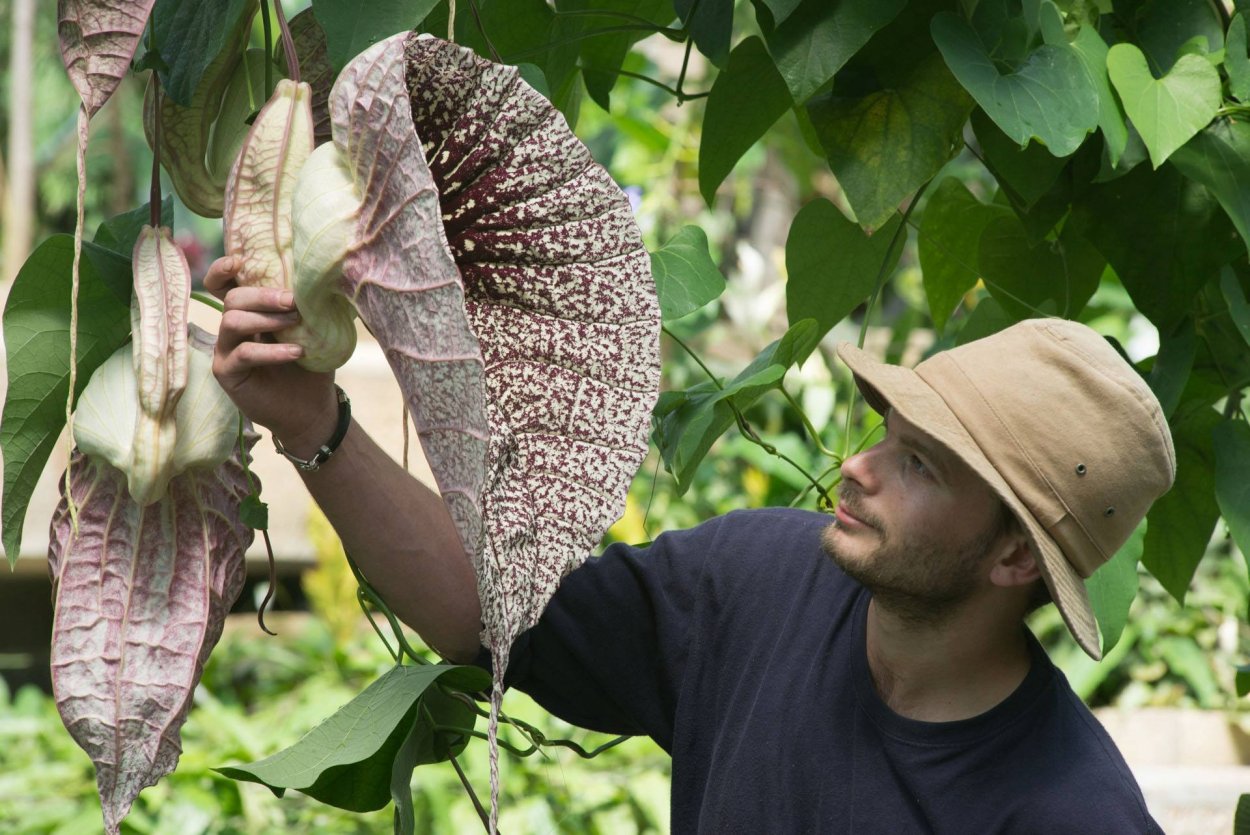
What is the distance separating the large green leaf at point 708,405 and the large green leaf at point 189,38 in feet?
1.41

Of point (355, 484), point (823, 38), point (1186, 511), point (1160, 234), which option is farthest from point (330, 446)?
point (1186, 511)

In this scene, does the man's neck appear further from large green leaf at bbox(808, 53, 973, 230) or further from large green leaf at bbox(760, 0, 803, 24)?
large green leaf at bbox(760, 0, 803, 24)

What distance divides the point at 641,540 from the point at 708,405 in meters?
2.00

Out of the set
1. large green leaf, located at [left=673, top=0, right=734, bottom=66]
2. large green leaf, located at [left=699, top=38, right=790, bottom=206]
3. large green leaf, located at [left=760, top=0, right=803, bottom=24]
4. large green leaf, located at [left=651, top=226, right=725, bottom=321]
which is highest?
large green leaf, located at [left=760, top=0, right=803, bottom=24]

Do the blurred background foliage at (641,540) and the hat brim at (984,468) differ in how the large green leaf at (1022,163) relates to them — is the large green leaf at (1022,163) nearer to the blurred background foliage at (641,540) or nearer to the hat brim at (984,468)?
the hat brim at (984,468)

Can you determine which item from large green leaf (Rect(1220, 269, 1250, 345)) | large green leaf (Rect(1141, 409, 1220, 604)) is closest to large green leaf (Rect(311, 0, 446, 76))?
large green leaf (Rect(1220, 269, 1250, 345))

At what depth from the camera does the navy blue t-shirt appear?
3.13 feet

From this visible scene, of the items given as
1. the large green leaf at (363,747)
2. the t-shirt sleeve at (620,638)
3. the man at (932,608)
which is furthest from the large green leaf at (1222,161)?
the large green leaf at (363,747)

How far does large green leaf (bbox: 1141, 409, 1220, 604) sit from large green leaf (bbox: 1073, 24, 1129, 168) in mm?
315

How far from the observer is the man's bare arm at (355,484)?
1.97 feet

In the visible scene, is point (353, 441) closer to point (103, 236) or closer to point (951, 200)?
point (103, 236)

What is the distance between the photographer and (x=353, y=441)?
82cm

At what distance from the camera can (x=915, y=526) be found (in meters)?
0.96

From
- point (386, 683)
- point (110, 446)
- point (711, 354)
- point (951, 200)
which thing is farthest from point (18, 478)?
point (711, 354)
